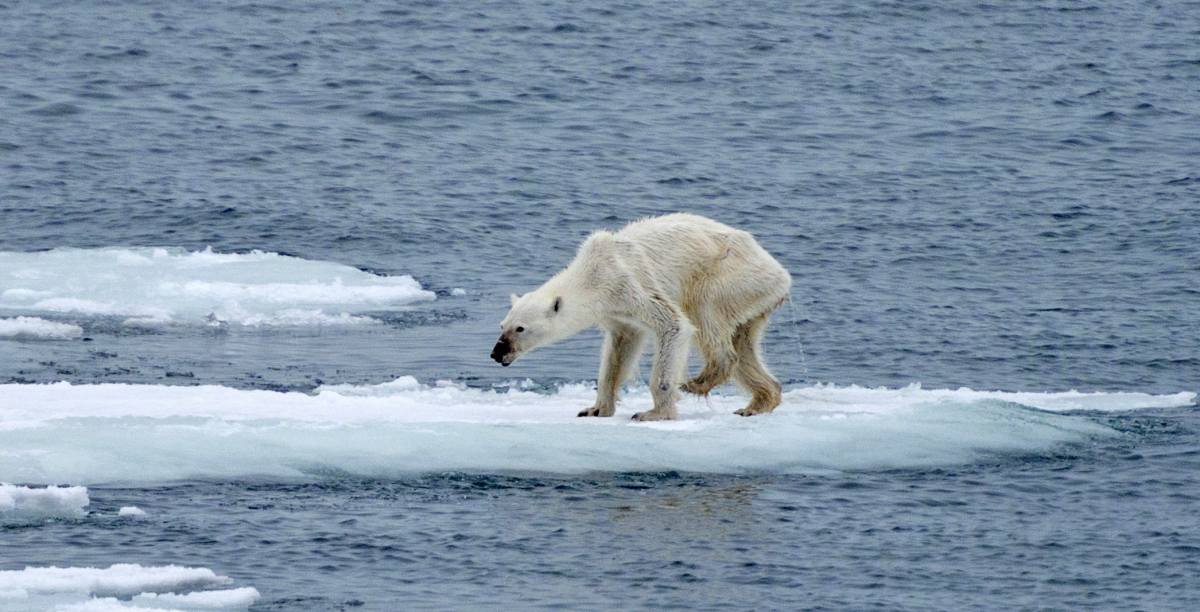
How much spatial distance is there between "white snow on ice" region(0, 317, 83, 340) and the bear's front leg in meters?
6.18

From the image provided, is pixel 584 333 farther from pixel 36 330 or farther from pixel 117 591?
pixel 117 591

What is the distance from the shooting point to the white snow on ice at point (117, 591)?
294 inches

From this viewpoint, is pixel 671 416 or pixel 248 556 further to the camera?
pixel 671 416

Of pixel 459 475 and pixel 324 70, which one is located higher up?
pixel 324 70

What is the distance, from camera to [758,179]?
23.7 meters

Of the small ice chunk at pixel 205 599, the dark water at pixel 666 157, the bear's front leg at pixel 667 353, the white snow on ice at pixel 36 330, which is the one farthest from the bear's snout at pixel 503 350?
the white snow on ice at pixel 36 330

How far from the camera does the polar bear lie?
35.6 ft

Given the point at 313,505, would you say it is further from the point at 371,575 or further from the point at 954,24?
the point at 954,24

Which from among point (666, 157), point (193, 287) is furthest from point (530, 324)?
point (666, 157)

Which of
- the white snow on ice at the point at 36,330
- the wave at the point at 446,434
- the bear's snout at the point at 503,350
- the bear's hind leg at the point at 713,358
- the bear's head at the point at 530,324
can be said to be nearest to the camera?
the wave at the point at 446,434

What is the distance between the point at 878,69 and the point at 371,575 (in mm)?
24410

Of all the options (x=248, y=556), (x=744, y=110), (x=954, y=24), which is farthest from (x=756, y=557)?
(x=954, y=24)

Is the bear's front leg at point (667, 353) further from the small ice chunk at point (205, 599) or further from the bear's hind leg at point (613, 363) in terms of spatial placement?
the small ice chunk at point (205, 599)

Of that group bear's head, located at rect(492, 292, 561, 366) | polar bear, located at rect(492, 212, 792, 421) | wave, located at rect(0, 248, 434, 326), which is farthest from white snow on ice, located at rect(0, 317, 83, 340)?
bear's head, located at rect(492, 292, 561, 366)
